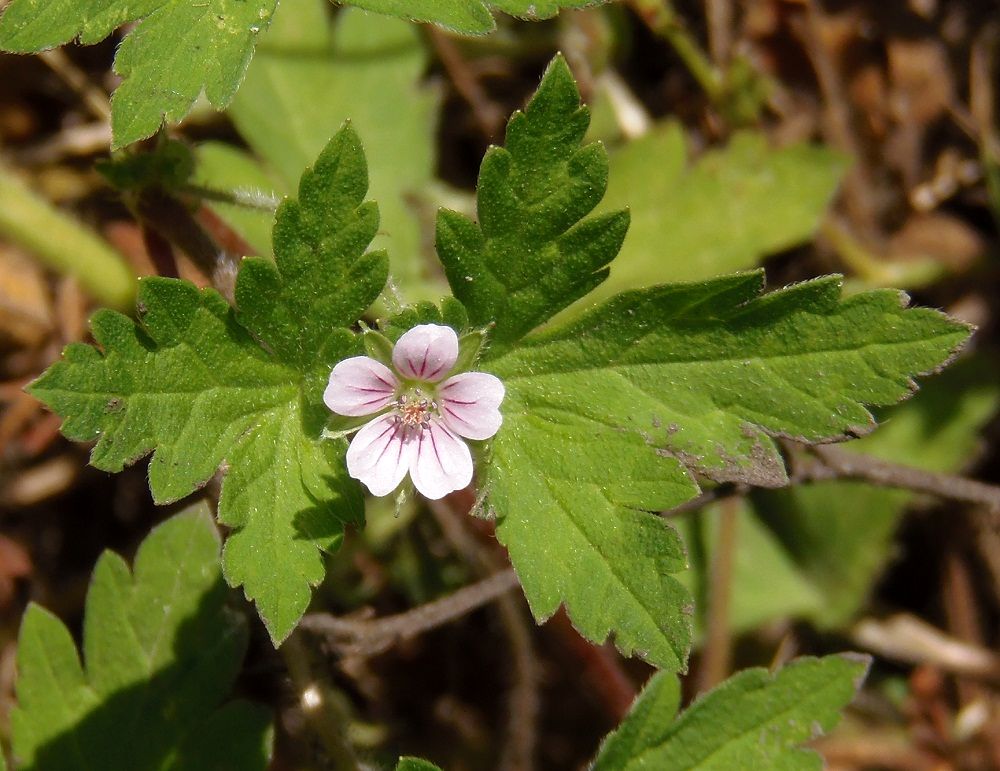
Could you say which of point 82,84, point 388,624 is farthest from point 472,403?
point 82,84

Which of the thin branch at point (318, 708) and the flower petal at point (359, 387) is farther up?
the flower petal at point (359, 387)

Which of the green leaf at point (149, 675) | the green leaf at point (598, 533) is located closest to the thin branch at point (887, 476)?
the green leaf at point (598, 533)

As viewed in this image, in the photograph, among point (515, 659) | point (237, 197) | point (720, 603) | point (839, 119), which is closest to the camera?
point (237, 197)

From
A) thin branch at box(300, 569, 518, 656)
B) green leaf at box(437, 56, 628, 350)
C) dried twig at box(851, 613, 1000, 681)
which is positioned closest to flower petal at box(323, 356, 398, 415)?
green leaf at box(437, 56, 628, 350)

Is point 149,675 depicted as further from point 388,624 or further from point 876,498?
point 876,498

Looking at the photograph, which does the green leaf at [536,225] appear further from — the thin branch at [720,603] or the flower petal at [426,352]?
the thin branch at [720,603]
